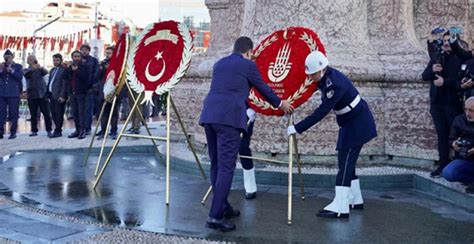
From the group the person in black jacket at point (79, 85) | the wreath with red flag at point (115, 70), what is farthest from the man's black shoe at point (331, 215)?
the person in black jacket at point (79, 85)

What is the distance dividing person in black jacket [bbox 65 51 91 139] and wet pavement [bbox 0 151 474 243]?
3811 mm

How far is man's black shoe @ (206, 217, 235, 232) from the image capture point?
574 cm

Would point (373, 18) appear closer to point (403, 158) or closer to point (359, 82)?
point (359, 82)

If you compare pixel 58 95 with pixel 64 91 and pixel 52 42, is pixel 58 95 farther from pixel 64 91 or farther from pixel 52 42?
pixel 52 42

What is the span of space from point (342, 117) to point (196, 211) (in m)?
1.83

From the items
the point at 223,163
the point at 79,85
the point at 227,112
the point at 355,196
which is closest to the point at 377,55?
the point at 355,196

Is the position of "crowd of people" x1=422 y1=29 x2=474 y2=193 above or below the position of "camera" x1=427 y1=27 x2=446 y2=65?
below

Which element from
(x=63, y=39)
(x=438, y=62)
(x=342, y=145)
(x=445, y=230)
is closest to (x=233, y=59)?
(x=342, y=145)

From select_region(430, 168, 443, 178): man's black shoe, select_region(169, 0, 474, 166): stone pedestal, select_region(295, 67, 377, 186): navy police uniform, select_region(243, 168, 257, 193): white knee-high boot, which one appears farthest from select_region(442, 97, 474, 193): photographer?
select_region(243, 168, 257, 193): white knee-high boot

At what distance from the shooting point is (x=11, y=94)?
539 inches

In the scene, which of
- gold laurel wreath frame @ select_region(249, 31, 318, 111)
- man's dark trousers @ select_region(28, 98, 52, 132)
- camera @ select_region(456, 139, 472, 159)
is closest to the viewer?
gold laurel wreath frame @ select_region(249, 31, 318, 111)

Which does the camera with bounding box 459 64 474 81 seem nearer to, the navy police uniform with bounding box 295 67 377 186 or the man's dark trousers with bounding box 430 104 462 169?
the man's dark trousers with bounding box 430 104 462 169

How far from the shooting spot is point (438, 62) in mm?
8117

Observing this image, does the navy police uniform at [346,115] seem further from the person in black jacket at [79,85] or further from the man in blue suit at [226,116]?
the person in black jacket at [79,85]
